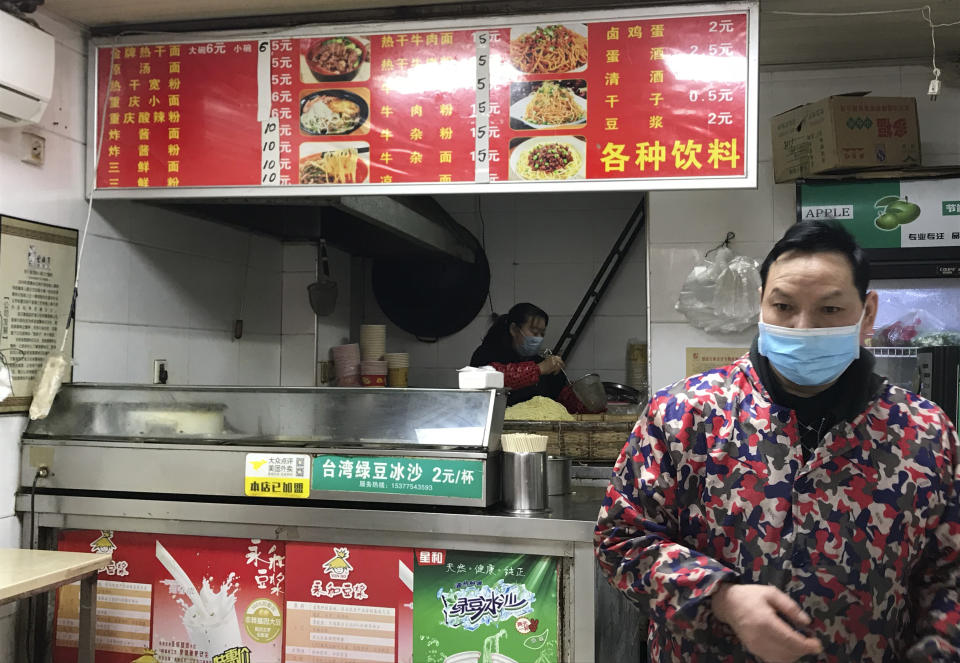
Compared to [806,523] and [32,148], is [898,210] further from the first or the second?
[32,148]

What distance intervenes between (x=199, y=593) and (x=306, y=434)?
0.64 meters

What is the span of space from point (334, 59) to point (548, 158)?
2.84 ft

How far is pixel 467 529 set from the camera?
2498 millimetres

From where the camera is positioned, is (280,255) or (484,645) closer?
(484,645)

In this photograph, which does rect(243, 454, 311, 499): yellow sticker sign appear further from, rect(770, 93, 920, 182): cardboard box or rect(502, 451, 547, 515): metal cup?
rect(770, 93, 920, 182): cardboard box

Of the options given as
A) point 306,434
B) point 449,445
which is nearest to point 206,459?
point 306,434

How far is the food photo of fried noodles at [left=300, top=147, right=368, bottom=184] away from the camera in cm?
285

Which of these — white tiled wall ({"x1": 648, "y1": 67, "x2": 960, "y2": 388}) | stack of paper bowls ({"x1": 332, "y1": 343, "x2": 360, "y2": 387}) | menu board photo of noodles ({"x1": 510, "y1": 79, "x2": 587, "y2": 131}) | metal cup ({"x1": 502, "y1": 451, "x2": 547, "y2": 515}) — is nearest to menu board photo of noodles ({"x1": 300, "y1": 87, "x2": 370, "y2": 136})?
menu board photo of noodles ({"x1": 510, "y1": 79, "x2": 587, "y2": 131})

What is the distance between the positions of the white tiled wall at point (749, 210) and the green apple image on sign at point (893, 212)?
0.35 metres

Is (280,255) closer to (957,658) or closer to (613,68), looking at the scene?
(613,68)

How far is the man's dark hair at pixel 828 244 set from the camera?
167 centimetres

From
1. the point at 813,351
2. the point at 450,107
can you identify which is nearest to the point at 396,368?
the point at 450,107

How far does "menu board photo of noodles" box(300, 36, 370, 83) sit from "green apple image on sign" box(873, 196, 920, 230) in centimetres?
211

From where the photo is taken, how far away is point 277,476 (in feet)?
8.72
